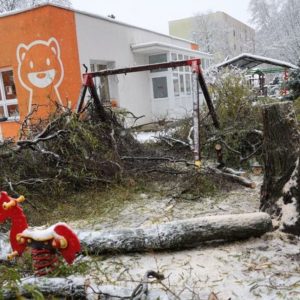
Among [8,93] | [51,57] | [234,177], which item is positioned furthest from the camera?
[8,93]

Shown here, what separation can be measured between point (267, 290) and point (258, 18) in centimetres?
4347

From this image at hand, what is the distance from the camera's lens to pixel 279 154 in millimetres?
3518

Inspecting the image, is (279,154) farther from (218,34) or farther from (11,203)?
(218,34)

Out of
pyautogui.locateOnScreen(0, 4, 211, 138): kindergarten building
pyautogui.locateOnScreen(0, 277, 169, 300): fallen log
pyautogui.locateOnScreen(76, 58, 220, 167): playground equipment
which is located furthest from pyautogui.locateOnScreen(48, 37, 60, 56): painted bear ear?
pyautogui.locateOnScreen(0, 277, 169, 300): fallen log

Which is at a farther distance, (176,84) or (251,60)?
(251,60)

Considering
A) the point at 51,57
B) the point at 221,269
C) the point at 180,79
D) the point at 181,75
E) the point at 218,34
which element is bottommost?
the point at 221,269

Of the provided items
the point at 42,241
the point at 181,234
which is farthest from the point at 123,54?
the point at 42,241

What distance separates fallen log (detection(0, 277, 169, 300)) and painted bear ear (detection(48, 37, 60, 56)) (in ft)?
29.1

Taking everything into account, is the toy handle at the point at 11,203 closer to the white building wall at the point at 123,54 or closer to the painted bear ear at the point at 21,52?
the white building wall at the point at 123,54

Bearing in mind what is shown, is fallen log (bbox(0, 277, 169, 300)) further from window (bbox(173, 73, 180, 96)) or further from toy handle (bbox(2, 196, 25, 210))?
window (bbox(173, 73, 180, 96))

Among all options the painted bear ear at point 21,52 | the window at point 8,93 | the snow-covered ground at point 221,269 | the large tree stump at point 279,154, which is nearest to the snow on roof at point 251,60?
the painted bear ear at point 21,52

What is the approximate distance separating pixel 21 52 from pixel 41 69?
804 mm

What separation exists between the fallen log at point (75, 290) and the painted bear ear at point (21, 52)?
9.28 metres

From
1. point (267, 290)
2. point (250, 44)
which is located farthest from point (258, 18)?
point (267, 290)
